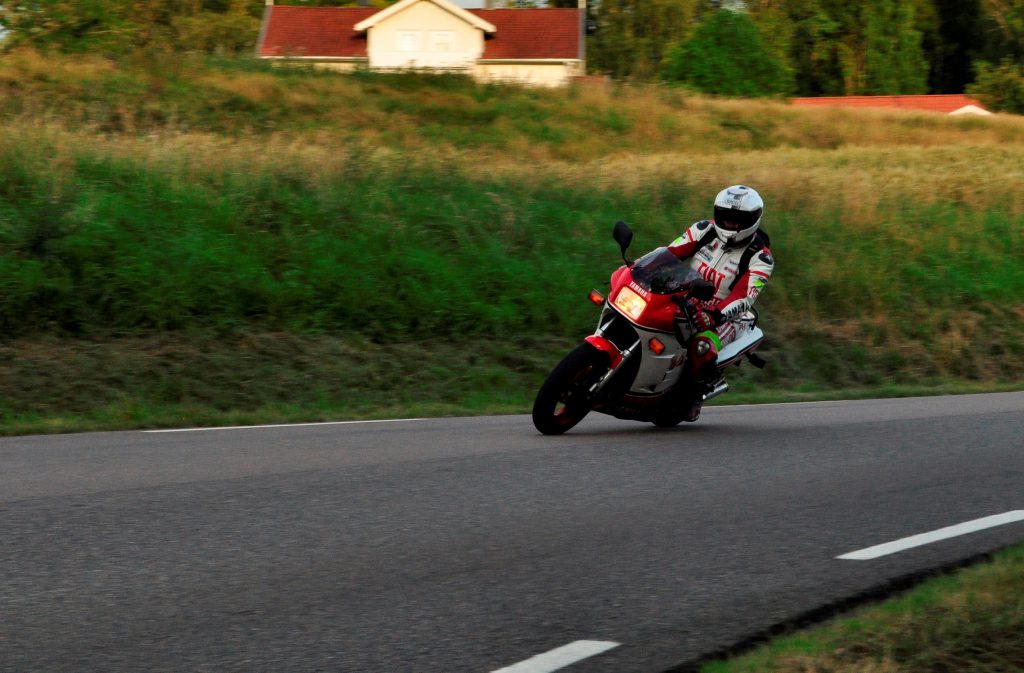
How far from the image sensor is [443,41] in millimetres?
66000

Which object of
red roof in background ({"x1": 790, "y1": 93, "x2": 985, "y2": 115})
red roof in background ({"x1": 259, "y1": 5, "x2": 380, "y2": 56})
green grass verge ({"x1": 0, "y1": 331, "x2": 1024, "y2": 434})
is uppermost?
red roof in background ({"x1": 259, "y1": 5, "x2": 380, "y2": 56})

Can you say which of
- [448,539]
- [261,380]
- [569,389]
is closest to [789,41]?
[261,380]

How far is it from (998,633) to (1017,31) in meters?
80.5

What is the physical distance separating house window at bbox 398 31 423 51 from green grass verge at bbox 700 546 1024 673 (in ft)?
205

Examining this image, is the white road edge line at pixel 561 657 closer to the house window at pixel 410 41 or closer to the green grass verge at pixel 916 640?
the green grass verge at pixel 916 640

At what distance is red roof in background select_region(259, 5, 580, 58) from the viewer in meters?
64.4

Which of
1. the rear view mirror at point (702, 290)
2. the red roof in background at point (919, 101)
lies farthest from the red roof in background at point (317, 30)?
the rear view mirror at point (702, 290)

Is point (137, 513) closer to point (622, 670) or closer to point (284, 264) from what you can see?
point (622, 670)

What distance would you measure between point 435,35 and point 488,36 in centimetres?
274

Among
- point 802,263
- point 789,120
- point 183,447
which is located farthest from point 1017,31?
point 183,447

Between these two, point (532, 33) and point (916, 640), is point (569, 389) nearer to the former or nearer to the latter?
point (916, 640)

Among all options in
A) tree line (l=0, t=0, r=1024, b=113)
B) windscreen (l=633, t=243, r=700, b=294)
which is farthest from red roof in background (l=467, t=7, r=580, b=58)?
windscreen (l=633, t=243, r=700, b=294)

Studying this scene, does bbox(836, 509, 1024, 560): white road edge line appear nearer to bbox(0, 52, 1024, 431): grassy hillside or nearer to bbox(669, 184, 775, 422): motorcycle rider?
bbox(669, 184, 775, 422): motorcycle rider

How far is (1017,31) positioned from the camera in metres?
77.3
